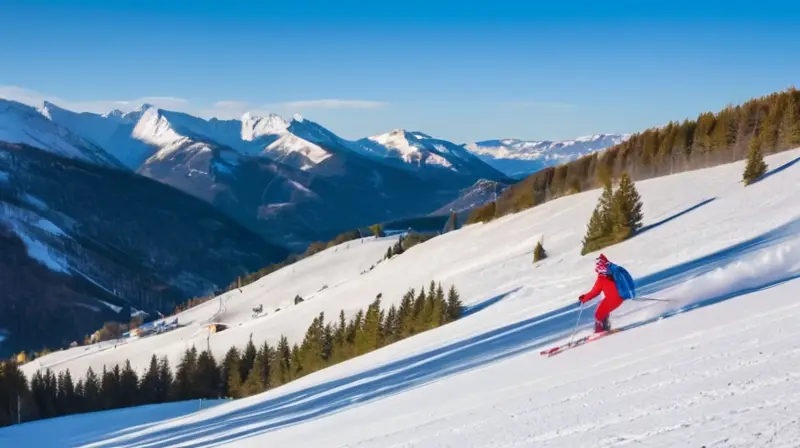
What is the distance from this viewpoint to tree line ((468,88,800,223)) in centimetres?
5034

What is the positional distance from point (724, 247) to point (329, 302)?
50761 millimetres

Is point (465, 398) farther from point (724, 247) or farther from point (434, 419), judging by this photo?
point (724, 247)

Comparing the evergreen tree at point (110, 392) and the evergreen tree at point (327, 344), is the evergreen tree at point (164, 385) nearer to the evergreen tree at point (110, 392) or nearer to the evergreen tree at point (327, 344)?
the evergreen tree at point (110, 392)

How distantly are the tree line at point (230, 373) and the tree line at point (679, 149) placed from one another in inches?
717

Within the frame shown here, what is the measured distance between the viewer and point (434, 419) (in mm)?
11289

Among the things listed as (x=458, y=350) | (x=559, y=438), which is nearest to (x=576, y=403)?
(x=559, y=438)

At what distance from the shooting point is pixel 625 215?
1453 inches

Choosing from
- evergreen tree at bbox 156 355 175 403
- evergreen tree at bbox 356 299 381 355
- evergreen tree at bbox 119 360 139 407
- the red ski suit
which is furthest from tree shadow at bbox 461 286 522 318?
evergreen tree at bbox 119 360 139 407

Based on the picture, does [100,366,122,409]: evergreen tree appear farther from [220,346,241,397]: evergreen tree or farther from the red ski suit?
the red ski suit

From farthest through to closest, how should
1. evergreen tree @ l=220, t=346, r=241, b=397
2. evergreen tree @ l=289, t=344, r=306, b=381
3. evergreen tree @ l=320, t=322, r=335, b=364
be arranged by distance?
evergreen tree @ l=220, t=346, r=241, b=397
evergreen tree @ l=320, t=322, r=335, b=364
evergreen tree @ l=289, t=344, r=306, b=381

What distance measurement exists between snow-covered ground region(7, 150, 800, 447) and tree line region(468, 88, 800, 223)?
6460 mm

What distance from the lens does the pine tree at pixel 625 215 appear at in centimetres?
3644

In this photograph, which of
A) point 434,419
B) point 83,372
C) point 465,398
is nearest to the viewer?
point 434,419

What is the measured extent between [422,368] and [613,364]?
930cm
